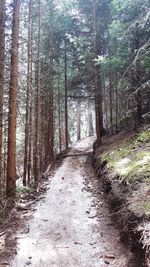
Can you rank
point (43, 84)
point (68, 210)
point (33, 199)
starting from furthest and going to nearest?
point (43, 84) → point (33, 199) → point (68, 210)

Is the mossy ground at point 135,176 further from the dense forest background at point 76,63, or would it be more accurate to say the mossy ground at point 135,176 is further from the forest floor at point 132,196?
the dense forest background at point 76,63

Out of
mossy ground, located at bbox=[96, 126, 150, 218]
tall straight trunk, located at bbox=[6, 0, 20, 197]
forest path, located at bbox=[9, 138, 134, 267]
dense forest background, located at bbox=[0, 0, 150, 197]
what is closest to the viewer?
forest path, located at bbox=[9, 138, 134, 267]

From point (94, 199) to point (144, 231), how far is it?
411 cm

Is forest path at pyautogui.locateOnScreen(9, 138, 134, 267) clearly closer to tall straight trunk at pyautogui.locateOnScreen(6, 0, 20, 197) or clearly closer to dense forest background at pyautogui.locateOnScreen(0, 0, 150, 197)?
tall straight trunk at pyautogui.locateOnScreen(6, 0, 20, 197)

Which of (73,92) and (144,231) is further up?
(73,92)

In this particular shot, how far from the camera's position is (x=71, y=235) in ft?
22.4

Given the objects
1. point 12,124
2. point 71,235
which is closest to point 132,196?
point 71,235

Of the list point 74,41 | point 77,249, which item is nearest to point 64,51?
point 74,41

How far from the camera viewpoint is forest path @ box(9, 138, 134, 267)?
571cm

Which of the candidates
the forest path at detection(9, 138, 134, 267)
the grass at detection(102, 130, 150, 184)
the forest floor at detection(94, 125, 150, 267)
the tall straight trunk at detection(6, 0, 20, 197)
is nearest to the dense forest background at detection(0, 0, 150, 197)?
the grass at detection(102, 130, 150, 184)

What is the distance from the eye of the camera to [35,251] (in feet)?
20.1

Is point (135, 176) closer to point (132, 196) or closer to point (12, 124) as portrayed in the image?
point (132, 196)

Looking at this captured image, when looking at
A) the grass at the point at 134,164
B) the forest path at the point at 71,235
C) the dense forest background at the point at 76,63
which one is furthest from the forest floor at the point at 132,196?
the dense forest background at the point at 76,63

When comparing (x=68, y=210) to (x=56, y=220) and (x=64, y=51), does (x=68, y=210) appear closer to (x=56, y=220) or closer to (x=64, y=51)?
(x=56, y=220)
